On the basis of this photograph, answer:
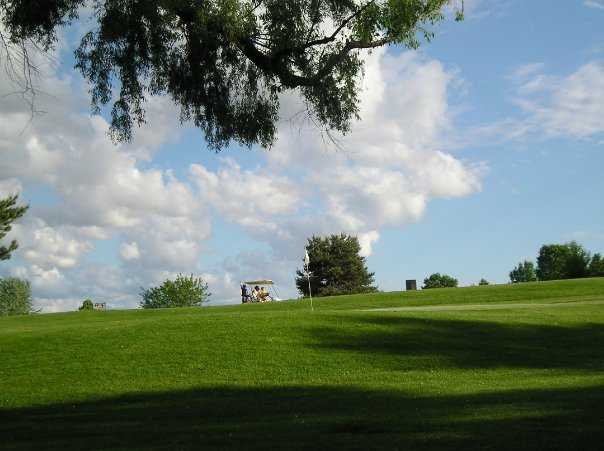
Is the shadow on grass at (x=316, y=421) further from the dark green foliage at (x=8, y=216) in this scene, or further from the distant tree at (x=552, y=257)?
the distant tree at (x=552, y=257)

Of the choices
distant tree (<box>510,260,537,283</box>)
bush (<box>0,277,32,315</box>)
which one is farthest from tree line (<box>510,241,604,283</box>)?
bush (<box>0,277,32,315</box>)

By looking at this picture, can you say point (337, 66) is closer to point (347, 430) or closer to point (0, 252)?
point (347, 430)

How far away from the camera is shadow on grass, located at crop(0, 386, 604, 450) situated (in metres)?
8.58

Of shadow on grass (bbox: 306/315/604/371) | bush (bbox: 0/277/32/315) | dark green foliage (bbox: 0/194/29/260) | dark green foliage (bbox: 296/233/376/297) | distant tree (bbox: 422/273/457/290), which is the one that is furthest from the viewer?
distant tree (bbox: 422/273/457/290)

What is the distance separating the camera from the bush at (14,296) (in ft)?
330

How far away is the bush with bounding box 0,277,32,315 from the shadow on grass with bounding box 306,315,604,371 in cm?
8773

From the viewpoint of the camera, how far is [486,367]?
1773 cm

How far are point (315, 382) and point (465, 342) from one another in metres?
5.65

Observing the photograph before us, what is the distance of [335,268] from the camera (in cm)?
8388

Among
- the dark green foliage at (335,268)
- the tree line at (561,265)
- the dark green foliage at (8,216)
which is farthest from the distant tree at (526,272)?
the dark green foliage at (8,216)

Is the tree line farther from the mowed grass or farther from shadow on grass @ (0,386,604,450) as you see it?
shadow on grass @ (0,386,604,450)

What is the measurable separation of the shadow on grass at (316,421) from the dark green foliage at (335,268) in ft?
226

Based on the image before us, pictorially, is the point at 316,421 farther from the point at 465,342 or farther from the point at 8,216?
the point at 8,216

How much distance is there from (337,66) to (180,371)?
849cm
